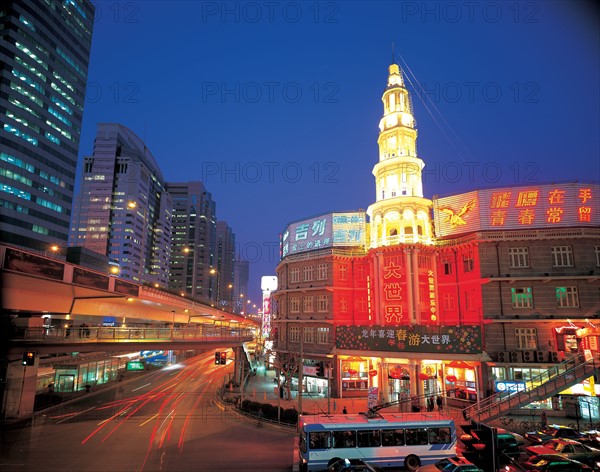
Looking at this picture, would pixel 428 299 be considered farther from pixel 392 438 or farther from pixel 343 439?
pixel 343 439

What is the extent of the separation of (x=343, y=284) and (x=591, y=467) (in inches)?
1093

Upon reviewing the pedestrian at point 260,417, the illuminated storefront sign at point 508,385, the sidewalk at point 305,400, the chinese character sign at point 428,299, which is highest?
the chinese character sign at point 428,299

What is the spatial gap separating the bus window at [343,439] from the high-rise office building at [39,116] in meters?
92.2

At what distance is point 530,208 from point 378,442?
28156 mm

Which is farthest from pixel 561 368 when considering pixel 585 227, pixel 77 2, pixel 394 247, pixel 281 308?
pixel 77 2

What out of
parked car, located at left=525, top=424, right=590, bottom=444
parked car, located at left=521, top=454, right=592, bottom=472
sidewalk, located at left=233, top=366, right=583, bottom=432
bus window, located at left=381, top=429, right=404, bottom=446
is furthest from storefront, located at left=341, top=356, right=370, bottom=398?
parked car, located at left=521, top=454, right=592, bottom=472

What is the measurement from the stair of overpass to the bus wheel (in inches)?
294

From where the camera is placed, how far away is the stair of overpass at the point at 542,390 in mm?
27516

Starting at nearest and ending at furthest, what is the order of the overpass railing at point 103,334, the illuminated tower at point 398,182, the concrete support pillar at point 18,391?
the overpass railing at point 103,334, the concrete support pillar at point 18,391, the illuminated tower at point 398,182

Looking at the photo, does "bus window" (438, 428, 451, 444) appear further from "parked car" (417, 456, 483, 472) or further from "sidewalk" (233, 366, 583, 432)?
"sidewalk" (233, 366, 583, 432)

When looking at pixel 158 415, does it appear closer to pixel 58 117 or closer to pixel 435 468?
pixel 435 468

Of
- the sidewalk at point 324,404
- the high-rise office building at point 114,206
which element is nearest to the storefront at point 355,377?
the sidewalk at point 324,404

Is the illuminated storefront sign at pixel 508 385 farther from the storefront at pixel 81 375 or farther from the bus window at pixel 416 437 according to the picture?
the storefront at pixel 81 375

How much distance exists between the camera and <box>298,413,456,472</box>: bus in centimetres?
2123
